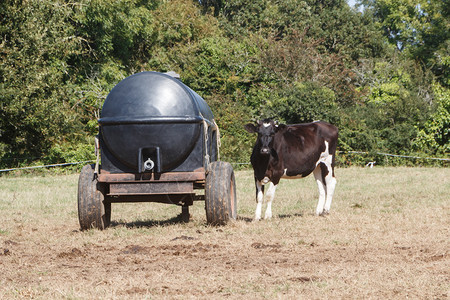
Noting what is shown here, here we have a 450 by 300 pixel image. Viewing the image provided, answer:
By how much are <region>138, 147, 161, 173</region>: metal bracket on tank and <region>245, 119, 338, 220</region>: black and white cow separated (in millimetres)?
2400

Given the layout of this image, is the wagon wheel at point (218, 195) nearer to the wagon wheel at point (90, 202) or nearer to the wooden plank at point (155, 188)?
the wooden plank at point (155, 188)

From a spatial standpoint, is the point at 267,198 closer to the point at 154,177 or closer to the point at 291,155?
the point at 291,155

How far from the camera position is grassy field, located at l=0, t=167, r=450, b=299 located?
596 centimetres

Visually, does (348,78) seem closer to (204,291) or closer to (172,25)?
(172,25)

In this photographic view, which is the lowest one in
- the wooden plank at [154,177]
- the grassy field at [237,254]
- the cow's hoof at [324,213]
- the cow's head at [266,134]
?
the cow's hoof at [324,213]

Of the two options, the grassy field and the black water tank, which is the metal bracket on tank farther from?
the grassy field

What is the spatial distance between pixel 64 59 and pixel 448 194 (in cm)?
1929

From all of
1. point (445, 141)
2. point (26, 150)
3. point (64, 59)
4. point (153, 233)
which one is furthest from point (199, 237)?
point (445, 141)

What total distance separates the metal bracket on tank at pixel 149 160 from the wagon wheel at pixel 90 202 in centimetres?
81

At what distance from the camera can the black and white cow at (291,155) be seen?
12.0m

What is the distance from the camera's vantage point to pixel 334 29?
43.9 m

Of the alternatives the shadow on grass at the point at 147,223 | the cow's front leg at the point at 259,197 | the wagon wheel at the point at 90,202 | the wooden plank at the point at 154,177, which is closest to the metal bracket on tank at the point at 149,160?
the wooden plank at the point at 154,177

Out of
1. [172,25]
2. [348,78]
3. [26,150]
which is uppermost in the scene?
[172,25]

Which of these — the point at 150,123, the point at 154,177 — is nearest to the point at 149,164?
the point at 154,177
